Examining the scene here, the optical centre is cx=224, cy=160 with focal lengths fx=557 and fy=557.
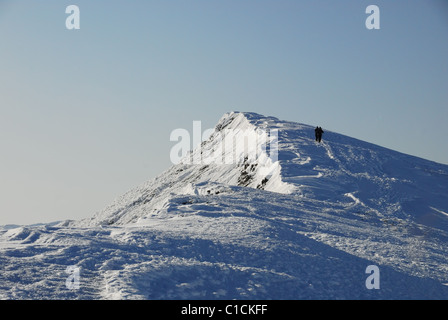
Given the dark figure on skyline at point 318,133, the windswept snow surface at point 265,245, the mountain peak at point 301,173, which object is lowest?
the windswept snow surface at point 265,245

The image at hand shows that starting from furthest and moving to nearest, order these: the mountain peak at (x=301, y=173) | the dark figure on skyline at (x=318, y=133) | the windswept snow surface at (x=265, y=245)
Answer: the dark figure on skyline at (x=318, y=133), the mountain peak at (x=301, y=173), the windswept snow surface at (x=265, y=245)

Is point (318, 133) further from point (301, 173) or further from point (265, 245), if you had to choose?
point (265, 245)

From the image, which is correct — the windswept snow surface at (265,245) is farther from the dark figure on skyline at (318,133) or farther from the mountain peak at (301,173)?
the dark figure on skyline at (318,133)

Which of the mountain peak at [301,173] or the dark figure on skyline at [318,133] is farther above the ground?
the dark figure on skyline at [318,133]

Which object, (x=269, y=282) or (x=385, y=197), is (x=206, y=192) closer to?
(x=385, y=197)

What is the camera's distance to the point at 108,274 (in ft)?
72.0

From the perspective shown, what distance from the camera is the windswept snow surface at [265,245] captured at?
21.5 meters

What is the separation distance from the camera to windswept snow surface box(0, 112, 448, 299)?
845 inches

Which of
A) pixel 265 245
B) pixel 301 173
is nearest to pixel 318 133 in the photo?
pixel 301 173

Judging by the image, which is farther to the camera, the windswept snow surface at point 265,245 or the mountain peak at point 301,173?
the mountain peak at point 301,173

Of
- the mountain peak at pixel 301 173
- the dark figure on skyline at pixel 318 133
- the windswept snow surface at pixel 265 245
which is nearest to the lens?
the windswept snow surface at pixel 265 245

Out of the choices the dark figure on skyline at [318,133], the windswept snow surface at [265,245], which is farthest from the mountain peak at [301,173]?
the dark figure on skyline at [318,133]

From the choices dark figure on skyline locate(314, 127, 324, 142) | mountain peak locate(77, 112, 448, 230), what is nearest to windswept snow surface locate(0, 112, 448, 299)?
mountain peak locate(77, 112, 448, 230)
